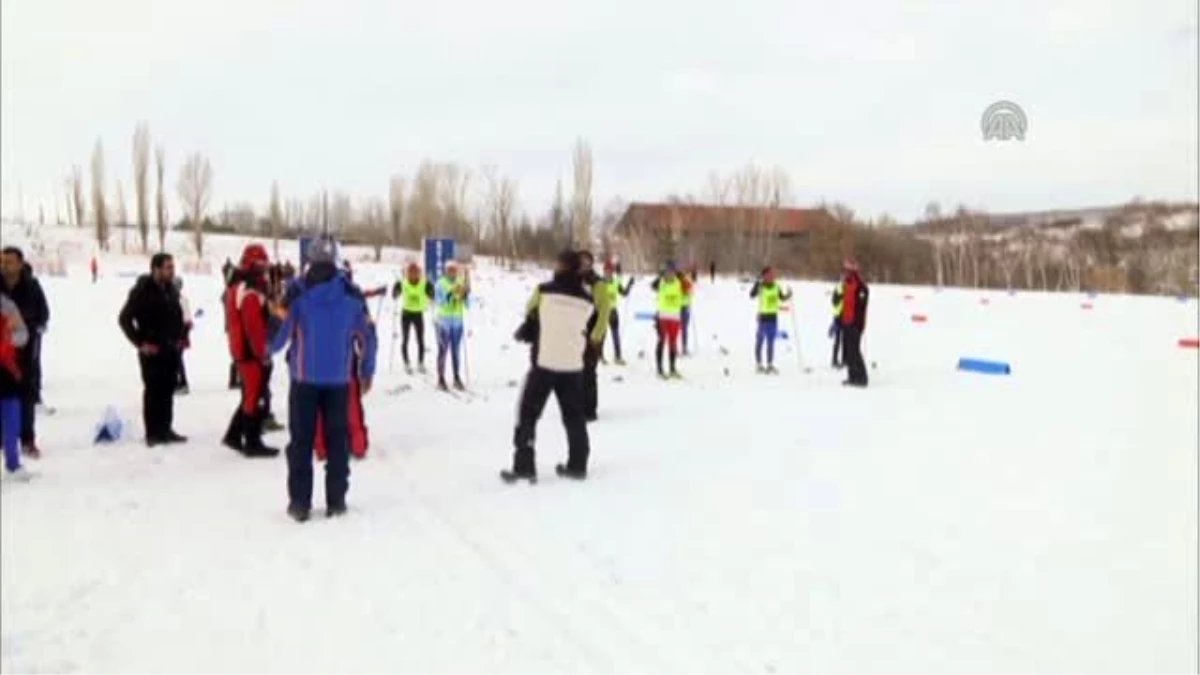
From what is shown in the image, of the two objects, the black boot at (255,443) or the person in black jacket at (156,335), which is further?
the person in black jacket at (156,335)

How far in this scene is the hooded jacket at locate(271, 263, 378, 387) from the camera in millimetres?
5855

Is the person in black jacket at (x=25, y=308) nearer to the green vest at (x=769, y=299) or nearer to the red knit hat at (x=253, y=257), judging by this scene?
the red knit hat at (x=253, y=257)

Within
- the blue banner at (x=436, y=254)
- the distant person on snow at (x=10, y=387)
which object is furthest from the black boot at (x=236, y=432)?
the blue banner at (x=436, y=254)

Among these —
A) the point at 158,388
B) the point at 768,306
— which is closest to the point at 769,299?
the point at 768,306

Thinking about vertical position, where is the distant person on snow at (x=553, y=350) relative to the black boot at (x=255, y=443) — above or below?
above

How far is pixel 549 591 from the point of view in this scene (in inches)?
179

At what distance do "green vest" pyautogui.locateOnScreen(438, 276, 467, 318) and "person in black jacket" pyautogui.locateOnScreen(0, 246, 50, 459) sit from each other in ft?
15.6

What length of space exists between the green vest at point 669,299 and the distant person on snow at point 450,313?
3022 millimetres

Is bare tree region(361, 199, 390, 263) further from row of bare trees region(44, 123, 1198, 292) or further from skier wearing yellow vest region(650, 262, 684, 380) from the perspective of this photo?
skier wearing yellow vest region(650, 262, 684, 380)

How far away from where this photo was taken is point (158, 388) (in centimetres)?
821

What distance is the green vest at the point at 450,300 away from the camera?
12.2 meters

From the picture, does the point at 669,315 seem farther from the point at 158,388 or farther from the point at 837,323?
the point at 158,388

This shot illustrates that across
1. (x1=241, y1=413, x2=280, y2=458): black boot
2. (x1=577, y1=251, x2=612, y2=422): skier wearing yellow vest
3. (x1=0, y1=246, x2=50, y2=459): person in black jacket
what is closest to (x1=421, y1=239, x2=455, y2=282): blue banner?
(x1=577, y1=251, x2=612, y2=422): skier wearing yellow vest

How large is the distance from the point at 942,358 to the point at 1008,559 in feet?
40.1
